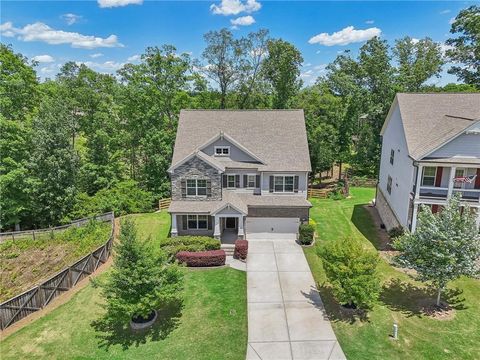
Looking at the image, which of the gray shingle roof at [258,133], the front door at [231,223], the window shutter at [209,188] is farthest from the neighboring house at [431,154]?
the window shutter at [209,188]

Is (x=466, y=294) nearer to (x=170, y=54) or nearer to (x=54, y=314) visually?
(x=54, y=314)

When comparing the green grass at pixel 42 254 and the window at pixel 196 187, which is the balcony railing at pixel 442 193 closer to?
the window at pixel 196 187

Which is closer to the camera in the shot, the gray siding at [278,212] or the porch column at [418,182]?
the porch column at [418,182]

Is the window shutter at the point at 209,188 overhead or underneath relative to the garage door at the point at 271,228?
overhead

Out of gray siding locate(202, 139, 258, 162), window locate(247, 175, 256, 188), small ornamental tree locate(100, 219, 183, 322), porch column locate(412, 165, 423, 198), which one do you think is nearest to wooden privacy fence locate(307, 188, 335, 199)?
window locate(247, 175, 256, 188)

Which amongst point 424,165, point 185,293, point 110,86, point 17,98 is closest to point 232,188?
point 185,293

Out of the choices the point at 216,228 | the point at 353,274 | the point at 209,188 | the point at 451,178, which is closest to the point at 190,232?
the point at 216,228
